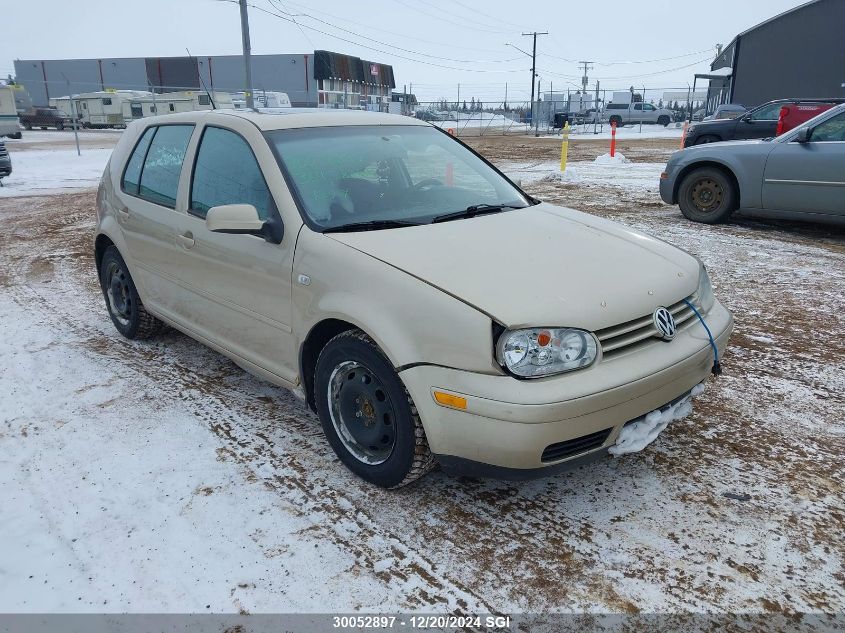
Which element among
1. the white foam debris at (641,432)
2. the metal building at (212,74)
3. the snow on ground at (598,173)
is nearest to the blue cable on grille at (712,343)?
the white foam debris at (641,432)

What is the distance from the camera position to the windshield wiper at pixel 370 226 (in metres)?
3.01

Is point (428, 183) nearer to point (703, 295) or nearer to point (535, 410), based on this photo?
point (703, 295)

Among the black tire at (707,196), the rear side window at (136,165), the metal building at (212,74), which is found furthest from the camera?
the metal building at (212,74)

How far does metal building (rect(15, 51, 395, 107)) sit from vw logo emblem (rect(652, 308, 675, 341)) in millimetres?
49628

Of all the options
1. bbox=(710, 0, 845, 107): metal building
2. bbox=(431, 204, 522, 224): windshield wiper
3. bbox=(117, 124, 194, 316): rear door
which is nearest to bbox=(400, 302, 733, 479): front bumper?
bbox=(431, 204, 522, 224): windshield wiper

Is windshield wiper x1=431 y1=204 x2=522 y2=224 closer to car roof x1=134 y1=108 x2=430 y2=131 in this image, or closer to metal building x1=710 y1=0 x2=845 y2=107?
car roof x1=134 y1=108 x2=430 y2=131

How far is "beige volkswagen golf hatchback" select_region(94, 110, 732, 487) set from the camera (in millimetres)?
2406

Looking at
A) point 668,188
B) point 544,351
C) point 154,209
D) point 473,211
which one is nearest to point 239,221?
point 473,211

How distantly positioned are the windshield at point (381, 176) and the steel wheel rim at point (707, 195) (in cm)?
557

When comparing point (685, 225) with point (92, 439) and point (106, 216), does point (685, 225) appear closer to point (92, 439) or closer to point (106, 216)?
point (106, 216)

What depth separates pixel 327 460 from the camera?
3162 millimetres

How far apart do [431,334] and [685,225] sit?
7159 mm

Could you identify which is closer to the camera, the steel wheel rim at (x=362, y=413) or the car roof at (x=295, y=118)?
the steel wheel rim at (x=362, y=413)

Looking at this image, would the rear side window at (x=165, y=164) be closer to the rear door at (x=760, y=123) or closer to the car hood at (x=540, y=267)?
the car hood at (x=540, y=267)
